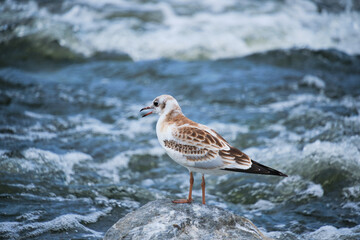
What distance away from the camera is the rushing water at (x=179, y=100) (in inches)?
246

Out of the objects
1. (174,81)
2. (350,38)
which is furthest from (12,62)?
(350,38)

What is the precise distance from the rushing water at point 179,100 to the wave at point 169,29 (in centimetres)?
6

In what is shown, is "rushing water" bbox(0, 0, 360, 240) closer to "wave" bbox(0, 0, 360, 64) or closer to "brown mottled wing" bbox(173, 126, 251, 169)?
"wave" bbox(0, 0, 360, 64)

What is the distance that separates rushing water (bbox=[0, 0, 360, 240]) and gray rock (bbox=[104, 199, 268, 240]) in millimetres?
1100

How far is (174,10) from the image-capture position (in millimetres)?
15578

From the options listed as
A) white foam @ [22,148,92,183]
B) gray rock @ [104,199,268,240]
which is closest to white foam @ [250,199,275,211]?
gray rock @ [104,199,268,240]

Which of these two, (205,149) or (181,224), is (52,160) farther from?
(181,224)

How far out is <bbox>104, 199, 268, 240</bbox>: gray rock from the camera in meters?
4.32

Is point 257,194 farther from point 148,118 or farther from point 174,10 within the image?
point 174,10

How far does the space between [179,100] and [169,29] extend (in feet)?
15.1

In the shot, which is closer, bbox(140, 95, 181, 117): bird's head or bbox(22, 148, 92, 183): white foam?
bbox(140, 95, 181, 117): bird's head

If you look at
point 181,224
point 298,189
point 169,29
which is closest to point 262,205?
point 298,189

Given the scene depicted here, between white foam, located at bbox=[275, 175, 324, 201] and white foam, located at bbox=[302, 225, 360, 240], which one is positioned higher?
white foam, located at bbox=[302, 225, 360, 240]

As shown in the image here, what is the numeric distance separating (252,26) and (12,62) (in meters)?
7.55
